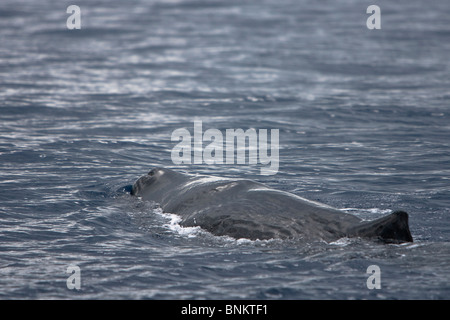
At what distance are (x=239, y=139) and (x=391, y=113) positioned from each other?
5.25 m

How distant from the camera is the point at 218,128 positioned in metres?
18.9

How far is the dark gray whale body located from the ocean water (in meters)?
0.19

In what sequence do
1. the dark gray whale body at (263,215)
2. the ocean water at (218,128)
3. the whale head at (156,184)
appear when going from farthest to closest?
the whale head at (156,184), the dark gray whale body at (263,215), the ocean water at (218,128)

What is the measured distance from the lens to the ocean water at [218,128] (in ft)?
28.2

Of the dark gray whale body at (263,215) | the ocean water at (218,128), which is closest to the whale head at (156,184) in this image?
the ocean water at (218,128)

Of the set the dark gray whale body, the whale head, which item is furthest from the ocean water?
the whale head

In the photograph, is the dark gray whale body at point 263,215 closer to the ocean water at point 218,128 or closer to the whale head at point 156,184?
the ocean water at point 218,128

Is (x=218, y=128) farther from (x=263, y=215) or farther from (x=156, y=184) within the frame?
(x=263, y=215)

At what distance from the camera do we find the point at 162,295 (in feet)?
26.7

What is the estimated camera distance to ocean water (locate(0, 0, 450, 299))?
8.59 metres

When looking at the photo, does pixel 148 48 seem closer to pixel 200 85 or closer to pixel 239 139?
pixel 200 85

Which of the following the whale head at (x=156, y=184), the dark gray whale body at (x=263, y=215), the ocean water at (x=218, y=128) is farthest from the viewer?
the whale head at (x=156, y=184)

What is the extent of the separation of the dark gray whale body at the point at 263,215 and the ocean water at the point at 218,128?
0.62 ft
